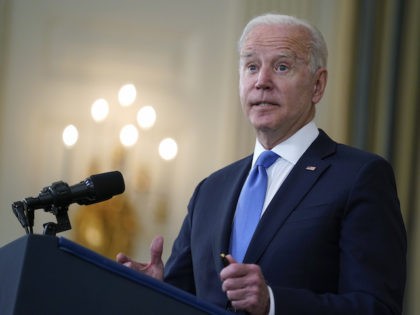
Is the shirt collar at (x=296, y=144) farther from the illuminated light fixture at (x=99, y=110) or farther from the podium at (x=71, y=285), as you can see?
the illuminated light fixture at (x=99, y=110)

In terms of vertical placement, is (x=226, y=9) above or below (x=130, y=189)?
above

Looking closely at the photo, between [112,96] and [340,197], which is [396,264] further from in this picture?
[112,96]

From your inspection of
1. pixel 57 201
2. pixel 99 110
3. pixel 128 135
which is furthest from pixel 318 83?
pixel 99 110

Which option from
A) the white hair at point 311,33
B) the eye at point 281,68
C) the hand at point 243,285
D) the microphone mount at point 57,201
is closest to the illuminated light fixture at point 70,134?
the white hair at point 311,33

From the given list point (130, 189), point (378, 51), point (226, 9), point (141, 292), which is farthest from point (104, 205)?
point (141, 292)

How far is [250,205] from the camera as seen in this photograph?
7.89ft

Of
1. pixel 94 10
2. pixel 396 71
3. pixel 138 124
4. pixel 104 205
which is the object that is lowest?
pixel 104 205

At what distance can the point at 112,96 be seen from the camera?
5.39 m

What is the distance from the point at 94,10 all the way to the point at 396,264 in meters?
3.88

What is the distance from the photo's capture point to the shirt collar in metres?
2.49

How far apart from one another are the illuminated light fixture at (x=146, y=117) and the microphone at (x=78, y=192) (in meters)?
3.33

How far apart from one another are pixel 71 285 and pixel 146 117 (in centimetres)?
374

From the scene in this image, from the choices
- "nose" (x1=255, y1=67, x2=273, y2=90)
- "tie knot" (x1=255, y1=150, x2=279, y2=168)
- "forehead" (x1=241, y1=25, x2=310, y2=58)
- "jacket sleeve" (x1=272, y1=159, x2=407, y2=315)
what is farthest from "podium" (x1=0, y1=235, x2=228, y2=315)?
"forehead" (x1=241, y1=25, x2=310, y2=58)

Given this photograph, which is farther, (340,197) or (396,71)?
(396,71)
